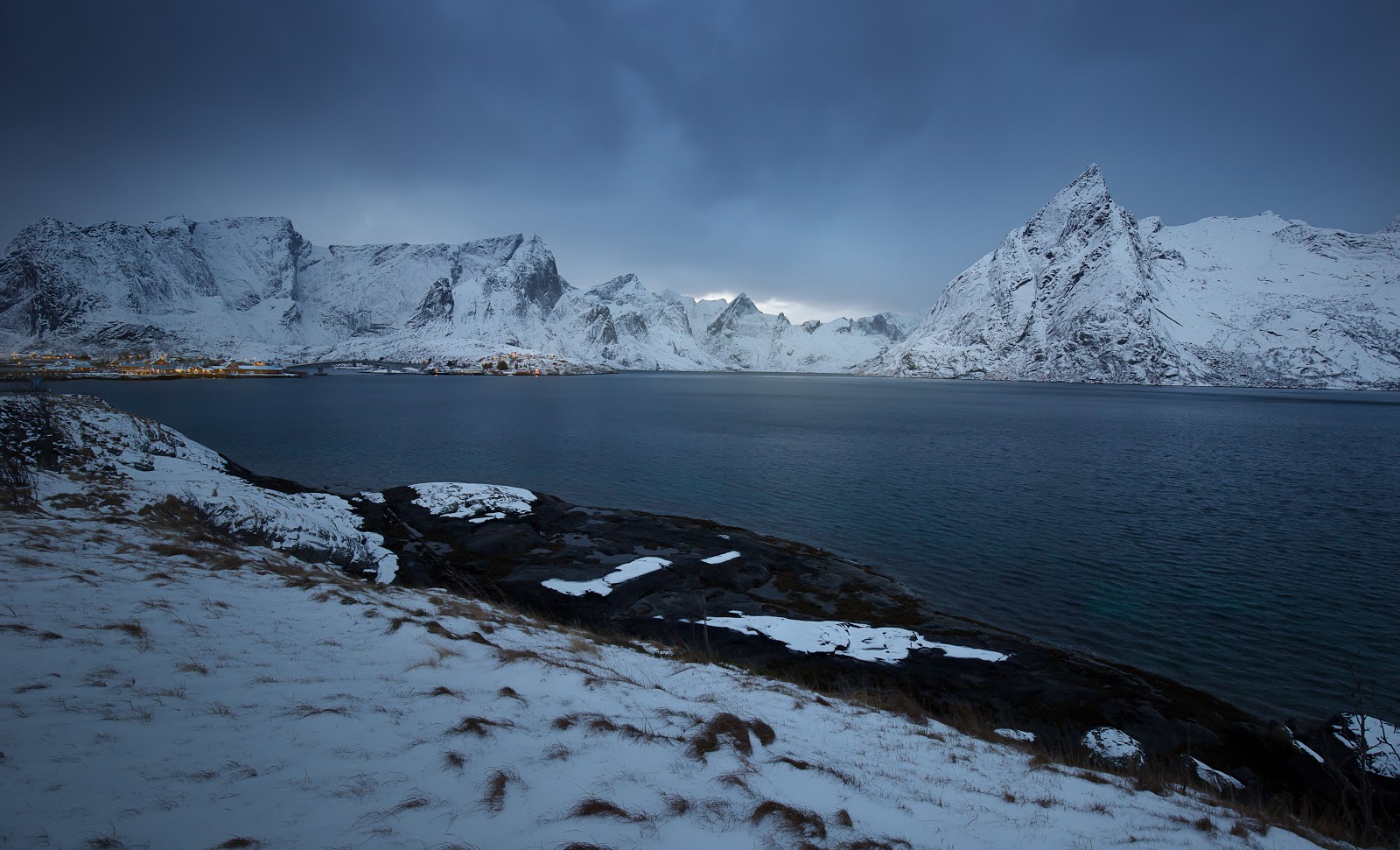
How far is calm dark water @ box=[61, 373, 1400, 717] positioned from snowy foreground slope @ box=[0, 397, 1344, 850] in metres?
12.1

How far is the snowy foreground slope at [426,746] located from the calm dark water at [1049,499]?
12.1 metres

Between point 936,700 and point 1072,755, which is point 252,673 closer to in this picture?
point 936,700

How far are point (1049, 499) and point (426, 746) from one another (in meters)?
37.6

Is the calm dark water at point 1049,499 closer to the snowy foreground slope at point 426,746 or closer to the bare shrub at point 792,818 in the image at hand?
the snowy foreground slope at point 426,746

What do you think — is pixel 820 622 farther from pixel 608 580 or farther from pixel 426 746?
pixel 426 746

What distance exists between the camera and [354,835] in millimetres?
4617

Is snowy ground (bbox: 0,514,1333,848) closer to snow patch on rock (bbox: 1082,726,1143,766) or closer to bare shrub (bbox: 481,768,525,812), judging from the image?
bare shrub (bbox: 481,768,525,812)

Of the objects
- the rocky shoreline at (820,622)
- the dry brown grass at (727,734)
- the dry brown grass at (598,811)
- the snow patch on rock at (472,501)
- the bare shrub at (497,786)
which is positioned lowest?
the rocky shoreline at (820,622)

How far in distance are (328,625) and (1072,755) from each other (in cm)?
1456

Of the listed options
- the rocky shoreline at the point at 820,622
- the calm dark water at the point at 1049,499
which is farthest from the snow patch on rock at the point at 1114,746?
the calm dark water at the point at 1049,499

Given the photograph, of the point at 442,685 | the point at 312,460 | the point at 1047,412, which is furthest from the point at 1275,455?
the point at 312,460

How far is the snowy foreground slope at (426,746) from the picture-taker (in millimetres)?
4793

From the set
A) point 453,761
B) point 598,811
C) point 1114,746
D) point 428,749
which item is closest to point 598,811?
point 598,811

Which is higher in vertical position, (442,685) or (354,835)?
(354,835)
